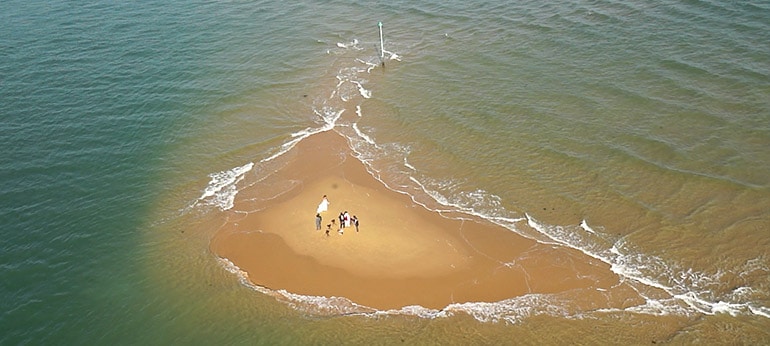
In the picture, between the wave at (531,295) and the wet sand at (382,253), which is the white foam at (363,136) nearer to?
the wave at (531,295)

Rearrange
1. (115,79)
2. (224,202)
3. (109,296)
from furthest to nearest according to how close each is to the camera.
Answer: (115,79) < (224,202) < (109,296)

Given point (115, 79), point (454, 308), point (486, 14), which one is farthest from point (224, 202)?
point (486, 14)

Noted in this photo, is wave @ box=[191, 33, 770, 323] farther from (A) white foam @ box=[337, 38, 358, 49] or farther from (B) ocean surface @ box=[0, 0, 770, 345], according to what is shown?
(A) white foam @ box=[337, 38, 358, 49]

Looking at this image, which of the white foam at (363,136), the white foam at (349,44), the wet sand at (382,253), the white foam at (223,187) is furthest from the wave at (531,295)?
the white foam at (349,44)

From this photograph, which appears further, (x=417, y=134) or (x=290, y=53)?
(x=290, y=53)

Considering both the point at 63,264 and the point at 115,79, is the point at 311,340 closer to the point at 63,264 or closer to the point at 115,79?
the point at 63,264

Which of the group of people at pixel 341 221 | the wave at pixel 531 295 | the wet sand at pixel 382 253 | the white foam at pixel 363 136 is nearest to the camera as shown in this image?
the wave at pixel 531 295
